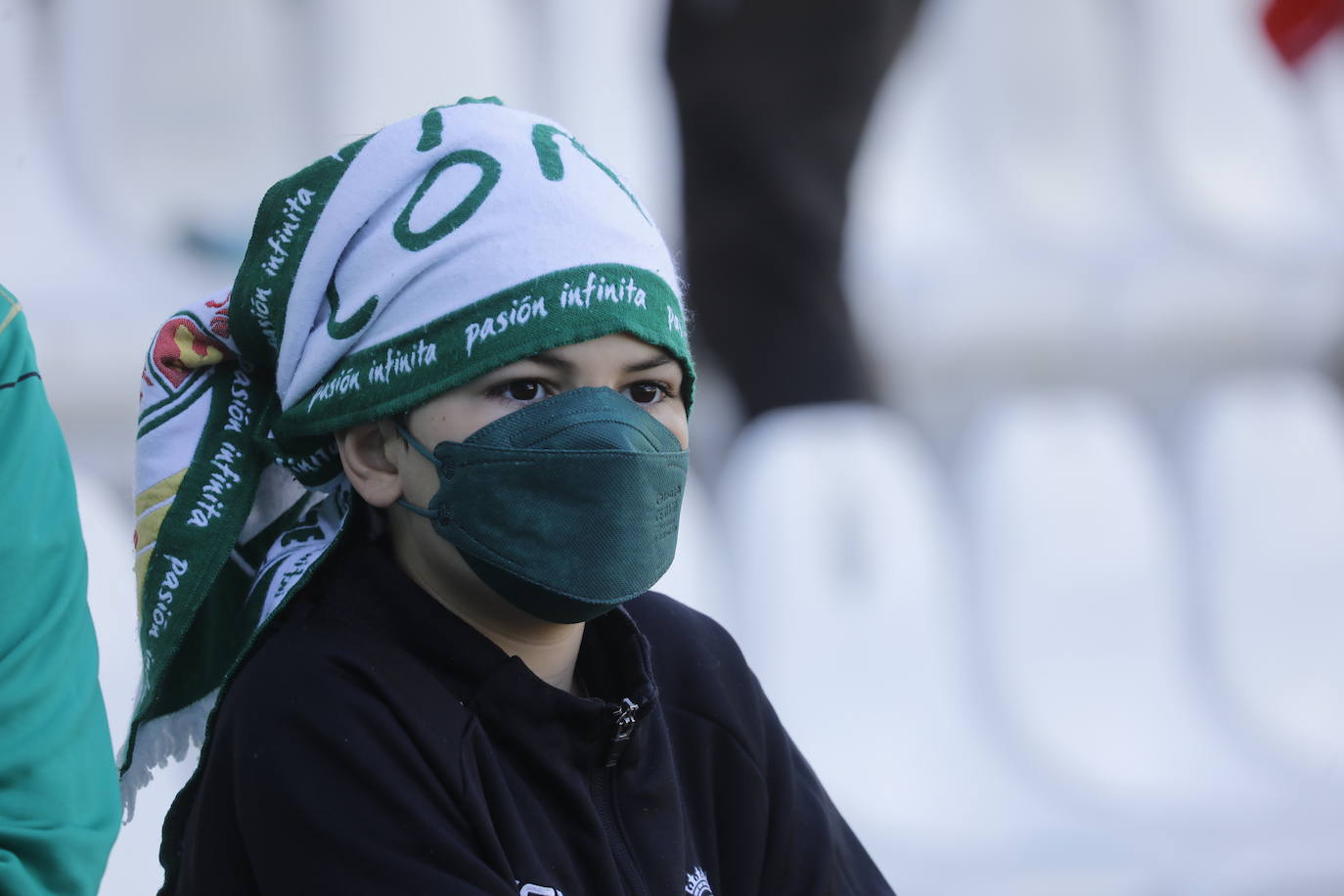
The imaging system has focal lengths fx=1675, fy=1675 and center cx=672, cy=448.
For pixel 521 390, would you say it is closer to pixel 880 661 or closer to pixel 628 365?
pixel 628 365

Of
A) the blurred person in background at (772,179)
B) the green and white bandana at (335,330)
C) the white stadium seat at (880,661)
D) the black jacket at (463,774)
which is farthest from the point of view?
the blurred person in background at (772,179)

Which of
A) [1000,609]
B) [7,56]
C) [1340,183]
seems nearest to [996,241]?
[1340,183]

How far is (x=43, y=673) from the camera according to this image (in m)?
1.37

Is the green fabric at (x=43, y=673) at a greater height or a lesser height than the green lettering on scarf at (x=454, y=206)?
lesser

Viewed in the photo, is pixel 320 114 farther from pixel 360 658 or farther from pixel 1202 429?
pixel 360 658

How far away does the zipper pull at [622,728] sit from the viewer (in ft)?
4.66

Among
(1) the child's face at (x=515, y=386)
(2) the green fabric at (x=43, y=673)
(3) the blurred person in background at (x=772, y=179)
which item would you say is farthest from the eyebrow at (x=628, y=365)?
(3) the blurred person in background at (x=772, y=179)

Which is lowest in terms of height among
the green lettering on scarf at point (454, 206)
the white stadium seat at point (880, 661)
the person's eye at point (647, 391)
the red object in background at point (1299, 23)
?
the person's eye at point (647, 391)

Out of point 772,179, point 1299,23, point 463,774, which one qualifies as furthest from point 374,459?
point 772,179

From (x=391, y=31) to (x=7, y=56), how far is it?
1.34 meters

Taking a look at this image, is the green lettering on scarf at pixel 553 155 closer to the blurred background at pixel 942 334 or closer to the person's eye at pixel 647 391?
the person's eye at pixel 647 391

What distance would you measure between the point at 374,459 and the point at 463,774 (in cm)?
30

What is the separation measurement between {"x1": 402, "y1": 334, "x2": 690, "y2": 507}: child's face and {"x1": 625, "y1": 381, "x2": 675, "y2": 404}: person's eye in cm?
2

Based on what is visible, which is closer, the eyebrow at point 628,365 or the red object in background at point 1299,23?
the eyebrow at point 628,365
